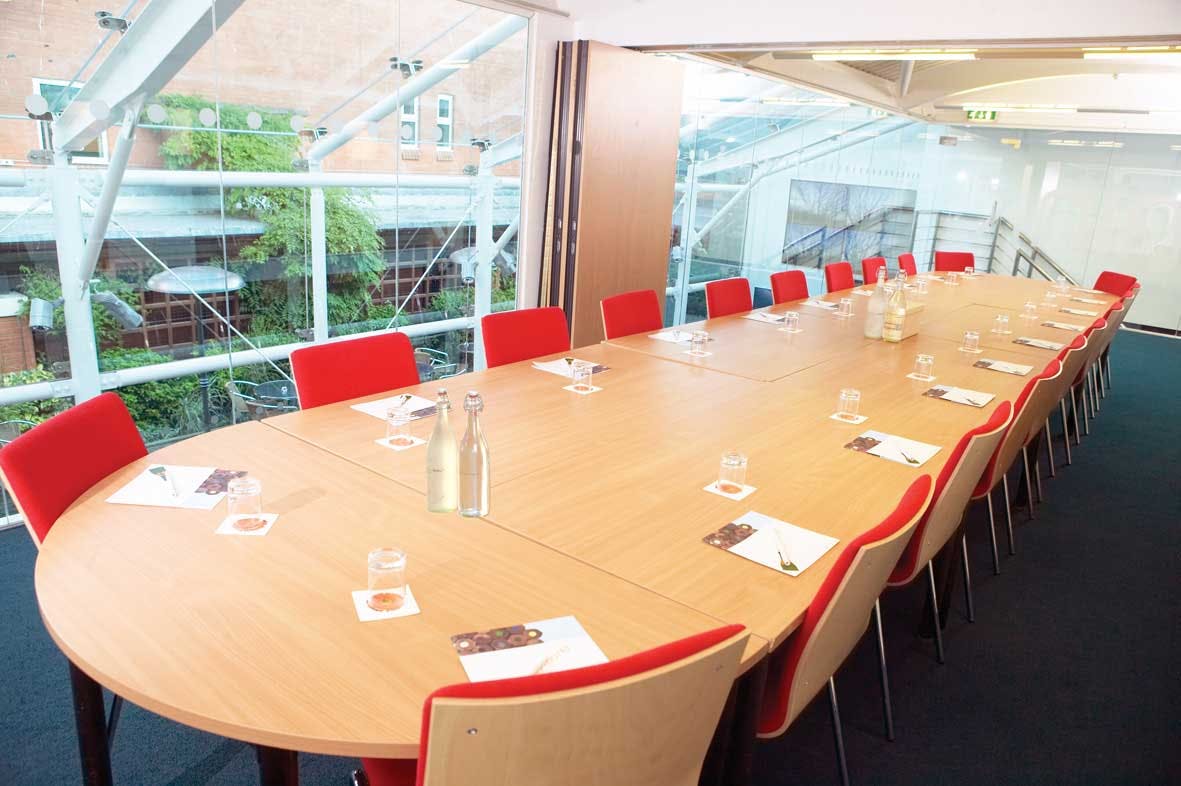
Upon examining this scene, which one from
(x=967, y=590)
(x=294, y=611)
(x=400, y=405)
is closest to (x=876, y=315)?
(x=967, y=590)

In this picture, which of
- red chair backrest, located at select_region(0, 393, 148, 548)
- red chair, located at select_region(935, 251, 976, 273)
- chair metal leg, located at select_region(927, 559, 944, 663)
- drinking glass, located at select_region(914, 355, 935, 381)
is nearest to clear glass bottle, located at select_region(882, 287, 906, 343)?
drinking glass, located at select_region(914, 355, 935, 381)

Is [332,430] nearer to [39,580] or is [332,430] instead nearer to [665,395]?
[39,580]

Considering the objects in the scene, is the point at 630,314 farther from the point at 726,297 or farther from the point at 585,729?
the point at 585,729

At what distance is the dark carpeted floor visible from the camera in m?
2.52

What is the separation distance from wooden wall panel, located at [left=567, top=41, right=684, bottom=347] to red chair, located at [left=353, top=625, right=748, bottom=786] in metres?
4.90

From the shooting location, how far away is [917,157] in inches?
467

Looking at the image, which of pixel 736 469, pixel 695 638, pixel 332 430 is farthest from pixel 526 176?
pixel 695 638

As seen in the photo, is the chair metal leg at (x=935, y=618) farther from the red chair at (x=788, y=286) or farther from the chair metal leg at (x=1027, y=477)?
the red chair at (x=788, y=286)

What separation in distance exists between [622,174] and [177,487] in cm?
458

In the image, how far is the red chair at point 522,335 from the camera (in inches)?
155

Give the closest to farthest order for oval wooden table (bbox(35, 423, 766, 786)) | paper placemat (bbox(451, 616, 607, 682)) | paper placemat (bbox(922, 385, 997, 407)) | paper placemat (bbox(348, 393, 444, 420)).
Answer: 1. oval wooden table (bbox(35, 423, 766, 786))
2. paper placemat (bbox(451, 616, 607, 682))
3. paper placemat (bbox(348, 393, 444, 420))
4. paper placemat (bbox(922, 385, 997, 407))

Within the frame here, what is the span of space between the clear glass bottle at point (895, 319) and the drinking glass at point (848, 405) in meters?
1.63

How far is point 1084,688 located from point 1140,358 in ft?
24.7

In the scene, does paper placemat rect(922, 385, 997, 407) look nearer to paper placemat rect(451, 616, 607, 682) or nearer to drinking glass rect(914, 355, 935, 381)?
drinking glass rect(914, 355, 935, 381)
